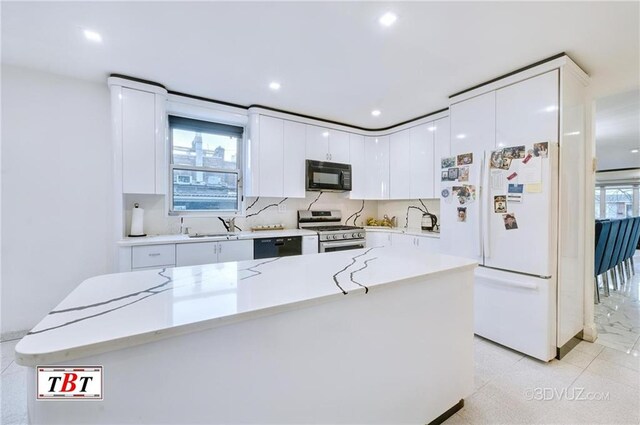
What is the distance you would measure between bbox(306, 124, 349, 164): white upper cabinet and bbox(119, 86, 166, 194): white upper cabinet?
1804 millimetres

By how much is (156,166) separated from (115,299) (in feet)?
6.97

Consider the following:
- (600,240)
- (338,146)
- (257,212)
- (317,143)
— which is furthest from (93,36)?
(600,240)

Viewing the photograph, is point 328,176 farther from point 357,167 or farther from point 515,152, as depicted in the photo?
point 515,152

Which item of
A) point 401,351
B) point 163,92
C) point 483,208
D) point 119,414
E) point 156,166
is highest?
point 163,92

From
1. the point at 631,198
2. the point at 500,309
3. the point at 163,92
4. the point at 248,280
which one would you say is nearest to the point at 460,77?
the point at 500,309

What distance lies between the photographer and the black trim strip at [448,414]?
1507 millimetres

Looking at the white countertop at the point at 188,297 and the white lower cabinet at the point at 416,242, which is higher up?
the white countertop at the point at 188,297

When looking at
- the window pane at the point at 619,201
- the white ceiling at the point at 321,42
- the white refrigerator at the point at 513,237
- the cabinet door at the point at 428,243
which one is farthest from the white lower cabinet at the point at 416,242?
the window pane at the point at 619,201

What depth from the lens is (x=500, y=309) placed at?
237cm

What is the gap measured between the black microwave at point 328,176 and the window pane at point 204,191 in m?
1.06

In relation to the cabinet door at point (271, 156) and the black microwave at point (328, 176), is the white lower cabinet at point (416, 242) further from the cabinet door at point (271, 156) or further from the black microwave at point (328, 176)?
the cabinet door at point (271, 156)

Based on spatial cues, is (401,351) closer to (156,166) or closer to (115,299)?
(115,299)

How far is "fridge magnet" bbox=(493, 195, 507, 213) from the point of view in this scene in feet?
7.63

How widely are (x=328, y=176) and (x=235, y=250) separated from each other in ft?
5.56
